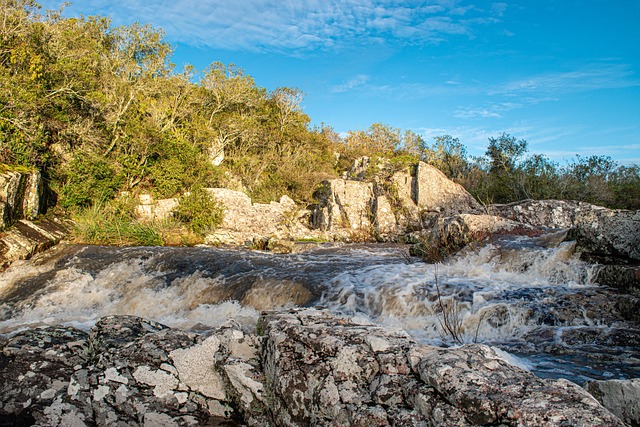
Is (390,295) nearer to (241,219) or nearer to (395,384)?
(395,384)

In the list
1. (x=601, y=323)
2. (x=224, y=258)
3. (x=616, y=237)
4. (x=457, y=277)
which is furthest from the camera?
(x=224, y=258)

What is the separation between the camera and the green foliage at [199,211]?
16.5m

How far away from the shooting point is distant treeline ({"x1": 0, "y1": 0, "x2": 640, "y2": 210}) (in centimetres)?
1490

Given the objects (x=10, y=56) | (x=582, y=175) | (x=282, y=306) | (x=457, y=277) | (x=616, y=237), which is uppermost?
(x=10, y=56)

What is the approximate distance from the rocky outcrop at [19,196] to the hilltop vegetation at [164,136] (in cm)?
135

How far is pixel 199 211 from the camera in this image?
1689 cm

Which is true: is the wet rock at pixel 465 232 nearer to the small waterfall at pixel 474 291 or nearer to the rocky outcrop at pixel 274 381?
the small waterfall at pixel 474 291

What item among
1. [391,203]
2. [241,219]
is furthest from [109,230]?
[391,203]

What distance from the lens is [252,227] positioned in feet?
58.8

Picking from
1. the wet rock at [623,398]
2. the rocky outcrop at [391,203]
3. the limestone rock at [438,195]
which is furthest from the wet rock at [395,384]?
the limestone rock at [438,195]

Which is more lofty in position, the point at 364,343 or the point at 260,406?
the point at 364,343

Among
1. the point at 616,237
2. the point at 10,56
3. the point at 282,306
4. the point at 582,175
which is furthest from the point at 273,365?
the point at 582,175

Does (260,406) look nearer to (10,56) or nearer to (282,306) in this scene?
(282,306)

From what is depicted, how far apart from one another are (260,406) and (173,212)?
15.3 meters
